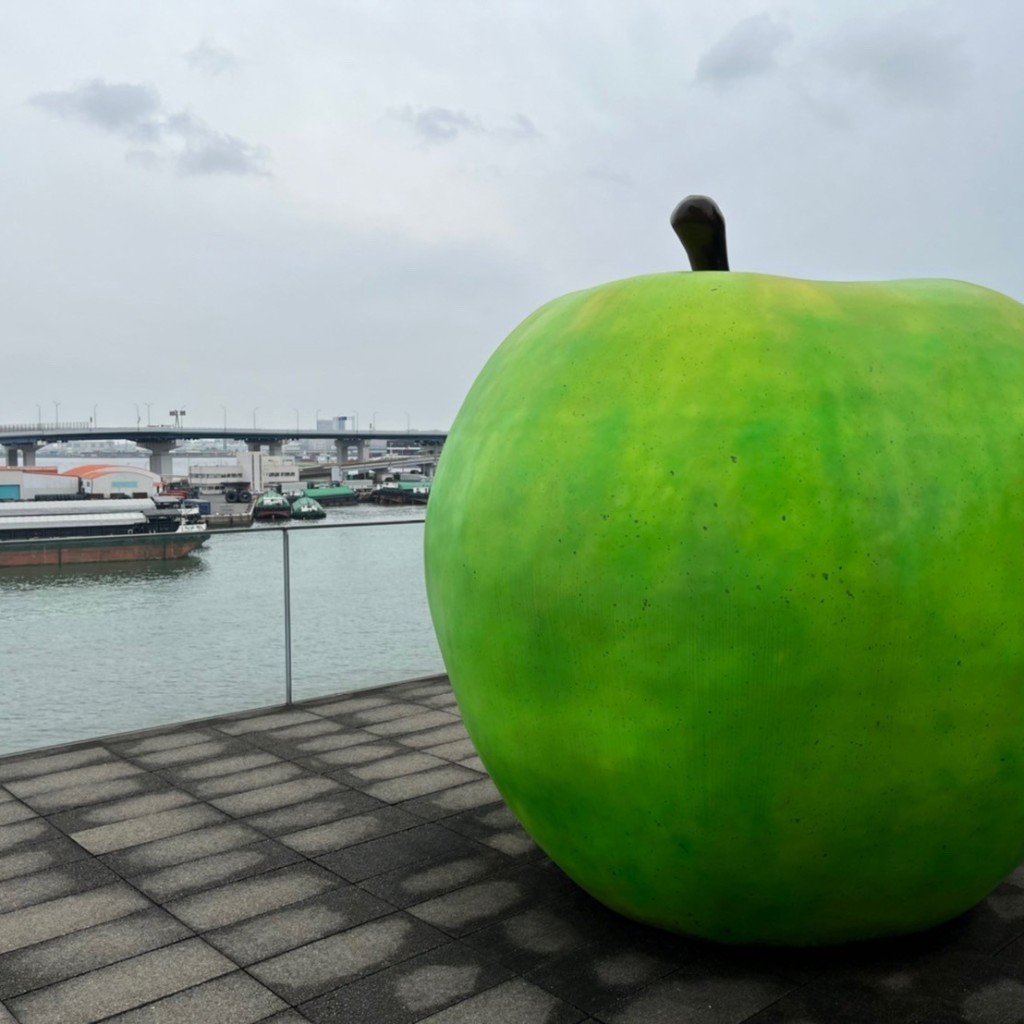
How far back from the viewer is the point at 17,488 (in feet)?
154

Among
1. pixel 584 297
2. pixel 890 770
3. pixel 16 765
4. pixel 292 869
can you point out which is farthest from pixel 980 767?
pixel 16 765

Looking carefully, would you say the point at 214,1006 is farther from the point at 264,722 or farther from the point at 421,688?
the point at 421,688

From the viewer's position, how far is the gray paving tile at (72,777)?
5.70 metres

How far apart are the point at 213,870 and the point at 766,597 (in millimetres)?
2893

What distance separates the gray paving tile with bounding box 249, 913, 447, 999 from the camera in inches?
140

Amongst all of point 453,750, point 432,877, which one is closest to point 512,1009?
point 432,877

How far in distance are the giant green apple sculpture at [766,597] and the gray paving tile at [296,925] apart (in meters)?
1.03

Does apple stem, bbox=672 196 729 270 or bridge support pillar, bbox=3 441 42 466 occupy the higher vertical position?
bridge support pillar, bbox=3 441 42 466

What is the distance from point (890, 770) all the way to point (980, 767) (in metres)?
0.30

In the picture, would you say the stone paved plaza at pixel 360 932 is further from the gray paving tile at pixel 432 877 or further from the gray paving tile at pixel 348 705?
the gray paving tile at pixel 348 705

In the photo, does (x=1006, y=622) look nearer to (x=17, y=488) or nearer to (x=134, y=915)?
(x=134, y=915)

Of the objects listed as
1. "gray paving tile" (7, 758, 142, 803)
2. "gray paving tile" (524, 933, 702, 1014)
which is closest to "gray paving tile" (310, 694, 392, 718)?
"gray paving tile" (7, 758, 142, 803)

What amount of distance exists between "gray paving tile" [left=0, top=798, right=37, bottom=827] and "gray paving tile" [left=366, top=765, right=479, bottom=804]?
67.9 inches

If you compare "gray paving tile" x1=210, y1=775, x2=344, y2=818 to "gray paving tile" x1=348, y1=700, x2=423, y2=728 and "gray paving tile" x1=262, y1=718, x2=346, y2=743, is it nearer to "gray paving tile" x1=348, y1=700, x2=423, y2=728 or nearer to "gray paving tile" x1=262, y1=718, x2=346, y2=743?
"gray paving tile" x1=262, y1=718, x2=346, y2=743
